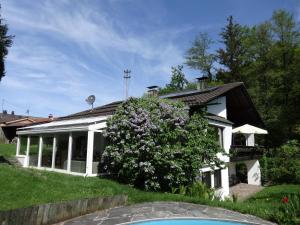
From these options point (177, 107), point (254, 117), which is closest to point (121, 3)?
point (177, 107)

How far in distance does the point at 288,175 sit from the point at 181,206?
1994 cm

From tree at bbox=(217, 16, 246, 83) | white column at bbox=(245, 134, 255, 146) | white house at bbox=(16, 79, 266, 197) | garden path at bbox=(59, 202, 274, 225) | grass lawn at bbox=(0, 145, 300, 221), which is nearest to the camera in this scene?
garden path at bbox=(59, 202, 274, 225)

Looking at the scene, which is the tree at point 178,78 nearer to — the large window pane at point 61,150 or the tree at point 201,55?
the tree at point 201,55

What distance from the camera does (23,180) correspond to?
14.9 m

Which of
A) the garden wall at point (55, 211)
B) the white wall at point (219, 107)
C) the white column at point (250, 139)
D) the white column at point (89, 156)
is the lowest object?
the garden wall at point (55, 211)

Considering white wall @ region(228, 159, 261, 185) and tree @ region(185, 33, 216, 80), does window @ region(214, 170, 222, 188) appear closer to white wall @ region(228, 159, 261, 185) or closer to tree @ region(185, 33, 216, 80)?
white wall @ region(228, 159, 261, 185)

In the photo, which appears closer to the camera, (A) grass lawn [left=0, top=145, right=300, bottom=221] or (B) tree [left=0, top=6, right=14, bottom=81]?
(A) grass lawn [left=0, top=145, right=300, bottom=221]

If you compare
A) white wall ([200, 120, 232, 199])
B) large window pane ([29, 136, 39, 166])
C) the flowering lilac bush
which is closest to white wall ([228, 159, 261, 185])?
white wall ([200, 120, 232, 199])

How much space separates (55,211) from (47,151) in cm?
1288

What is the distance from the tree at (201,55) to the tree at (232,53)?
3240mm

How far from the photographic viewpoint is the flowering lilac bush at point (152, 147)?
17.4 meters

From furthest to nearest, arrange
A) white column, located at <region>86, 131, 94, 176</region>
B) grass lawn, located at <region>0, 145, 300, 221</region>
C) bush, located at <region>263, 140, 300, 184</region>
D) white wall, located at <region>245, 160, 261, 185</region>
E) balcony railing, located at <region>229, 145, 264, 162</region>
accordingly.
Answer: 1. white wall, located at <region>245, 160, 261, 185</region>
2. bush, located at <region>263, 140, 300, 184</region>
3. balcony railing, located at <region>229, 145, 264, 162</region>
4. white column, located at <region>86, 131, 94, 176</region>
5. grass lawn, located at <region>0, 145, 300, 221</region>

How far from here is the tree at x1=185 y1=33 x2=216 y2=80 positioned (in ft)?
186

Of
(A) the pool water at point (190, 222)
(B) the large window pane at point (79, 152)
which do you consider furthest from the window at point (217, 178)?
(A) the pool water at point (190, 222)
